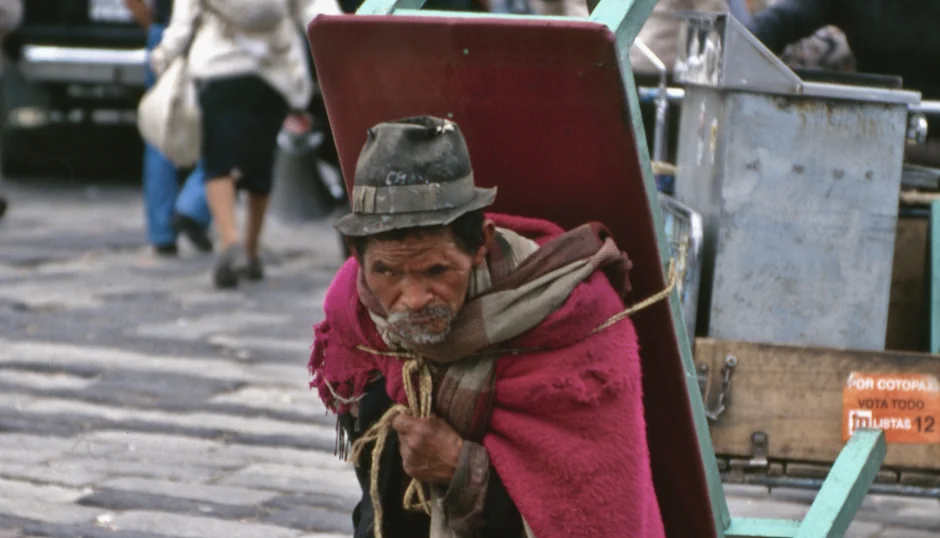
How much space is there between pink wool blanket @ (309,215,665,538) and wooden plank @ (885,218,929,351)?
1664 mm

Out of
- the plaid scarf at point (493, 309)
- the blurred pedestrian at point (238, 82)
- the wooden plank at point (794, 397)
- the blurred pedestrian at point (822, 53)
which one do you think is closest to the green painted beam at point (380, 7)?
the plaid scarf at point (493, 309)

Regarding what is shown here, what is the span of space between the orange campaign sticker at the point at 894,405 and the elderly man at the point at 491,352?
1041 millimetres

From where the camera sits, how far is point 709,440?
2.82 metres

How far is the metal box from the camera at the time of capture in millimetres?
3414

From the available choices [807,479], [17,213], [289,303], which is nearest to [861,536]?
[807,479]

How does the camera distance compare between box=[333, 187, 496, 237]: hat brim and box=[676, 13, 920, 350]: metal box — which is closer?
box=[333, 187, 496, 237]: hat brim

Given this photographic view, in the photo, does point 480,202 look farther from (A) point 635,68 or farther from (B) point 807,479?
(A) point 635,68

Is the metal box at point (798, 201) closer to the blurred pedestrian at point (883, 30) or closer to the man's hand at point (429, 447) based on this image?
the blurred pedestrian at point (883, 30)

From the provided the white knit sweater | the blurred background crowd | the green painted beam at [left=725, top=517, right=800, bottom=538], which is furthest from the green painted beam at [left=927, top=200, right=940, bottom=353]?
the white knit sweater

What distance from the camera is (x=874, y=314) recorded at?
3490 millimetres

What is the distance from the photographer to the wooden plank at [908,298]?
12.8 feet

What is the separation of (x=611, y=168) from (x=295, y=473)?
2.46 m

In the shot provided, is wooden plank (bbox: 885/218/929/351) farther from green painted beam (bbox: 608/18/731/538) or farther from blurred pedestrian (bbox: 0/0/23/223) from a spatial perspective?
blurred pedestrian (bbox: 0/0/23/223)

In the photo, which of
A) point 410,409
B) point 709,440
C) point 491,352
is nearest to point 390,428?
point 410,409
